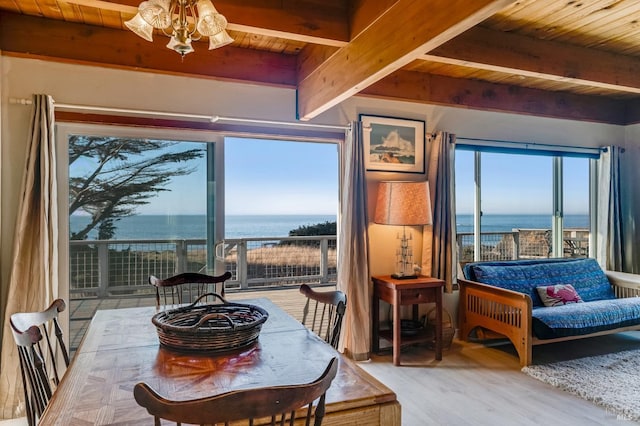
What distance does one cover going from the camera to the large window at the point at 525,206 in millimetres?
4484

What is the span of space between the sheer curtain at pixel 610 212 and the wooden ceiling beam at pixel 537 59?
162cm

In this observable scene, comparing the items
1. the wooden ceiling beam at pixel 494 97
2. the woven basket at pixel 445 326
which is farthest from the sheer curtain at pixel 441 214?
the wooden ceiling beam at pixel 494 97

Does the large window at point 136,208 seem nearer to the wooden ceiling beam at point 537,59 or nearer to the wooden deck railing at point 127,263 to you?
the wooden deck railing at point 127,263

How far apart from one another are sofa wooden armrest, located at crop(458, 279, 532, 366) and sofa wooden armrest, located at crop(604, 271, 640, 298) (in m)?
1.78

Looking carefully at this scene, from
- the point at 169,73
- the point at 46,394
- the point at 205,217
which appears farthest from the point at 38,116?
the point at 46,394

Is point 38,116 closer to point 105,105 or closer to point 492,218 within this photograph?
point 105,105

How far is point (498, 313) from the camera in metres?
3.61

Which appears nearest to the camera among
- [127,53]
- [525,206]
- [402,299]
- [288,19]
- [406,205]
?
[288,19]

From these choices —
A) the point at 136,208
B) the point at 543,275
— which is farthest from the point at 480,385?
the point at 136,208

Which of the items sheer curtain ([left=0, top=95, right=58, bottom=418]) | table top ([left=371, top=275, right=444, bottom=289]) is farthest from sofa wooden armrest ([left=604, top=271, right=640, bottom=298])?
sheer curtain ([left=0, top=95, right=58, bottom=418])

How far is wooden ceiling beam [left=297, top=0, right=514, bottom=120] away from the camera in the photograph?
1.72 meters

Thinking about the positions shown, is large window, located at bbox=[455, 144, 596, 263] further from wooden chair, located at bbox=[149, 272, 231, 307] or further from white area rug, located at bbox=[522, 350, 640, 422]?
wooden chair, located at bbox=[149, 272, 231, 307]

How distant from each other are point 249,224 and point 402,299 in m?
4.03

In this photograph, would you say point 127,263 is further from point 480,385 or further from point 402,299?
point 480,385
